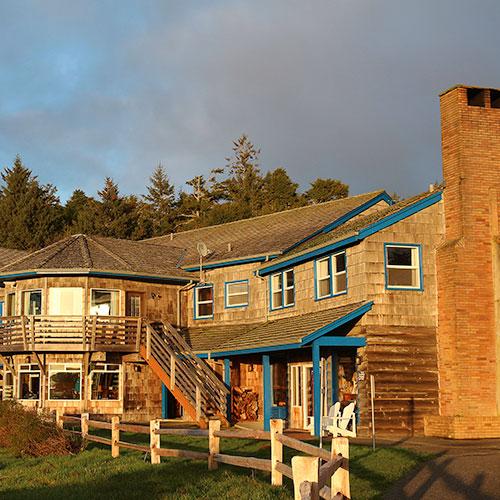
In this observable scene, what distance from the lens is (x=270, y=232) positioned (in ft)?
114

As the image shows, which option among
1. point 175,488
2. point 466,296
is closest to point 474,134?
point 466,296

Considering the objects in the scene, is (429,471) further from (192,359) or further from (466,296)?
(192,359)

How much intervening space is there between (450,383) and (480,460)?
747 centimetres

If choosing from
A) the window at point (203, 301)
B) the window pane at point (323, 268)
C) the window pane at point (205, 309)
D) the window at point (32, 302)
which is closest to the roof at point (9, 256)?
the window at point (32, 302)

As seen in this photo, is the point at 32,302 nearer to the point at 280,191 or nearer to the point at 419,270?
the point at 419,270

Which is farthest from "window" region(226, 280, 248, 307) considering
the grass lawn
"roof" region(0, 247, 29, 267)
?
the grass lawn

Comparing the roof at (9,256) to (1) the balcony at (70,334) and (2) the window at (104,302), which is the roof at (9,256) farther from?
(2) the window at (104,302)

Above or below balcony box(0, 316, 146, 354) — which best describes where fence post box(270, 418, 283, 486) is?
below

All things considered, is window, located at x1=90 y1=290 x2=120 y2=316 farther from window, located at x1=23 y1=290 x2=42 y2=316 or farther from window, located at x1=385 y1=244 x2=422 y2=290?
window, located at x1=385 y1=244 x2=422 y2=290

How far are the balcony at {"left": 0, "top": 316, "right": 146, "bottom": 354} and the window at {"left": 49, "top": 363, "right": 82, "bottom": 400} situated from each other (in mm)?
1377

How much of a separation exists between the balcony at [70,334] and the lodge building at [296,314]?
0.23ft

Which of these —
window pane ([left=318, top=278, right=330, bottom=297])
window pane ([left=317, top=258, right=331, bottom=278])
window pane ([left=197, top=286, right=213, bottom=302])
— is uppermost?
window pane ([left=317, top=258, right=331, bottom=278])

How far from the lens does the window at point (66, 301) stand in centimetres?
3177

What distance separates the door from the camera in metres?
32.7
